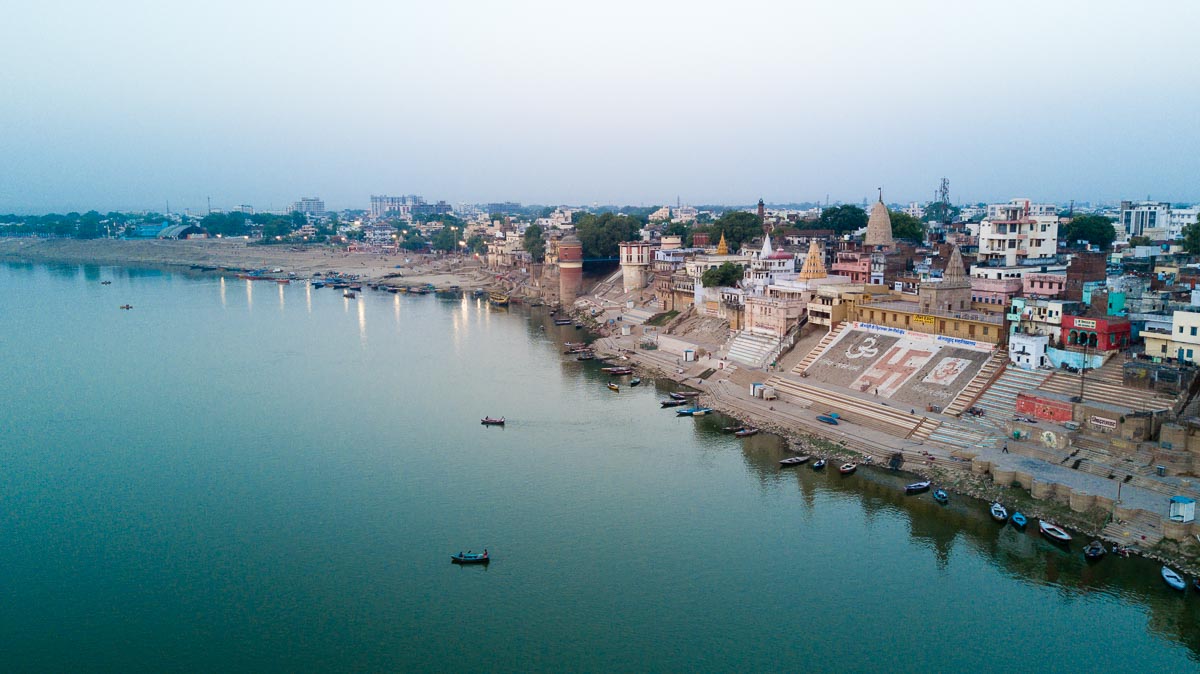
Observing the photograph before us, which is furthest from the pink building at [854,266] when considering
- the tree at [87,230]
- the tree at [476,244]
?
the tree at [87,230]

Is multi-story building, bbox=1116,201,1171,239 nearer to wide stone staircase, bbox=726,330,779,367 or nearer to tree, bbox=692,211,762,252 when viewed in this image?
tree, bbox=692,211,762,252

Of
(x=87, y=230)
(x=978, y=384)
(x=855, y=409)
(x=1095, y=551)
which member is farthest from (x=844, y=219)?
(x=87, y=230)

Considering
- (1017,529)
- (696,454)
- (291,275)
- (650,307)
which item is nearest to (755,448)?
(696,454)

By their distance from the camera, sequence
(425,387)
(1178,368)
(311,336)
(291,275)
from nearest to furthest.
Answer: (1178,368), (425,387), (311,336), (291,275)

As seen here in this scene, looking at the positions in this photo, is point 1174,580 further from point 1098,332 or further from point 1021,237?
point 1021,237

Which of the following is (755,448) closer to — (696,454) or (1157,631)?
(696,454)

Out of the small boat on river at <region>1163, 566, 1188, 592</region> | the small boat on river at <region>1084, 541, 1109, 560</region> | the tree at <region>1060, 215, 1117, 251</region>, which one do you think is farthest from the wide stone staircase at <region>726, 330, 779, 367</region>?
the tree at <region>1060, 215, 1117, 251</region>

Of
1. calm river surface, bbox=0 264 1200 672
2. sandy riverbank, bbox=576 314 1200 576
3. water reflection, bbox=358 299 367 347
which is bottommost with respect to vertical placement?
calm river surface, bbox=0 264 1200 672
